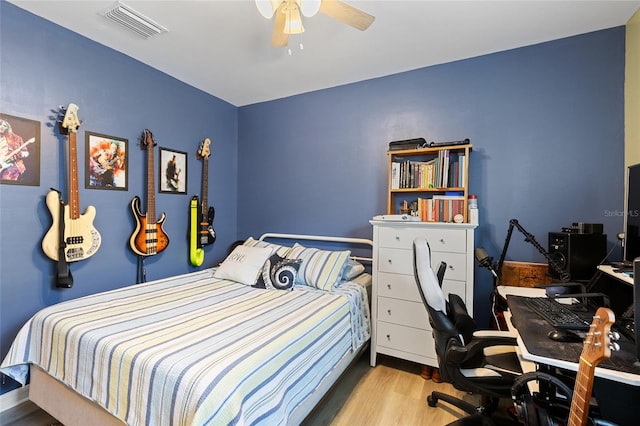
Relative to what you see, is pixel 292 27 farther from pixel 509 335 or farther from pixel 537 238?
pixel 537 238

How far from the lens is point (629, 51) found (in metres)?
1.89

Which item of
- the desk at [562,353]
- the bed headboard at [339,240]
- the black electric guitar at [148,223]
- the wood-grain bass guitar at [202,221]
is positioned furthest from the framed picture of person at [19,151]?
the desk at [562,353]

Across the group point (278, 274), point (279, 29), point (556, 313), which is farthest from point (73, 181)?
point (556, 313)

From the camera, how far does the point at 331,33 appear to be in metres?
2.05

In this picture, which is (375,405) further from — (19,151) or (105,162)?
(19,151)

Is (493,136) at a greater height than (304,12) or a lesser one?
lesser

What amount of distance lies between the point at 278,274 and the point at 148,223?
1289 millimetres

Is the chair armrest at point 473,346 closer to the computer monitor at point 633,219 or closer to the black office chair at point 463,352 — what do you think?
the black office chair at point 463,352

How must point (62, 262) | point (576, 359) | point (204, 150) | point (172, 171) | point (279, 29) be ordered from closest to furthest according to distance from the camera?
point (576, 359)
point (279, 29)
point (62, 262)
point (172, 171)
point (204, 150)

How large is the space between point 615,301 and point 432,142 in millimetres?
1598

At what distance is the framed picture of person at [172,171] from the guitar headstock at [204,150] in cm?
18

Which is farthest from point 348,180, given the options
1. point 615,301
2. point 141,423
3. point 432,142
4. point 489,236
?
point 141,423

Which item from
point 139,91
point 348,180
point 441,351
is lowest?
point 441,351

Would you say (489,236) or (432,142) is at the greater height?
(432,142)
